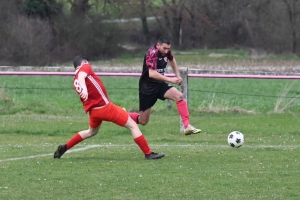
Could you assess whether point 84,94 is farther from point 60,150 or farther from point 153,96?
point 153,96

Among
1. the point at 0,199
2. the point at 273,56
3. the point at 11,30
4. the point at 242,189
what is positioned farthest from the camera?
the point at 273,56

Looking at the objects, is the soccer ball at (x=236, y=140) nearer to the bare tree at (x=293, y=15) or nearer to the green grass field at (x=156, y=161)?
the green grass field at (x=156, y=161)

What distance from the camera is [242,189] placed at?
8.50 meters

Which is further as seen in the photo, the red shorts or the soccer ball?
the soccer ball

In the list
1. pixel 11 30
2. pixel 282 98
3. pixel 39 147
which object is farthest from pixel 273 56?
pixel 39 147

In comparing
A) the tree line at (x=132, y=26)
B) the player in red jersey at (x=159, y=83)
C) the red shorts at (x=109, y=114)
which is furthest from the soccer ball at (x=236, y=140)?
the tree line at (x=132, y=26)

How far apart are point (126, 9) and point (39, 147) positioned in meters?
57.5

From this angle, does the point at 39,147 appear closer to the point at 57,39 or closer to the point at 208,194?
the point at 208,194

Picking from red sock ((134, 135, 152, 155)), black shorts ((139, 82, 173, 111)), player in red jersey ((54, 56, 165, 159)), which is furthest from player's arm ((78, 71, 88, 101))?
black shorts ((139, 82, 173, 111))

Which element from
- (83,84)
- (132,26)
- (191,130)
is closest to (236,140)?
(191,130)

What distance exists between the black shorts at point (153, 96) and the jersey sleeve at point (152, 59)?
1.91 feet

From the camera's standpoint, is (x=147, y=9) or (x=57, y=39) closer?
(x=57, y=39)

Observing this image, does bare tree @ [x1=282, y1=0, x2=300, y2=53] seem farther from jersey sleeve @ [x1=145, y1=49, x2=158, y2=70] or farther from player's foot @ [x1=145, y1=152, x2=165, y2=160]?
player's foot @ [x1=145, y1=152, x2=165, y2=160]

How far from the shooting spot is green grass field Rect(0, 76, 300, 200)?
335 inches
